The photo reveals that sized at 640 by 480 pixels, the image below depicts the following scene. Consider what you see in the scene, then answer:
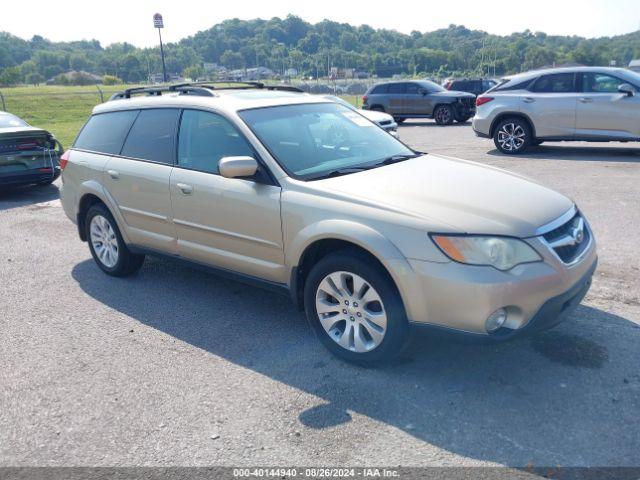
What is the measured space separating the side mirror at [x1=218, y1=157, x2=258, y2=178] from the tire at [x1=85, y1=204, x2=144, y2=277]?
79.5 inches

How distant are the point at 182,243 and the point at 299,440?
2.29m

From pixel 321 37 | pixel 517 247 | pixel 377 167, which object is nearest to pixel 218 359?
pixel 377 167

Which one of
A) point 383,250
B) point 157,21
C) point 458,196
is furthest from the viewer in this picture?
point 157,21

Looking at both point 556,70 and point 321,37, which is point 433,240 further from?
point 321,37

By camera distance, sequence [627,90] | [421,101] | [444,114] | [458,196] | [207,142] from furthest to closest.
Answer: [421,101] → [444,114] → [627,90] → [207,142] → [458,196]

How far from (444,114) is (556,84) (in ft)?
31.8

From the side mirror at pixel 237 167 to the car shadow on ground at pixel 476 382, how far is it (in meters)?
1.23

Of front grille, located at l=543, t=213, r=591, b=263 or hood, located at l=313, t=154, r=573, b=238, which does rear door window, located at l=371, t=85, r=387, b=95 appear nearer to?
hood, located at l=313, t=154, r=573, b=238

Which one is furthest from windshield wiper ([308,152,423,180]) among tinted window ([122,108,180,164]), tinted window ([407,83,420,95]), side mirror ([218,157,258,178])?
tinted window ([407,83,420,95])

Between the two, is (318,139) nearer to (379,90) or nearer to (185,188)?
(185,188)

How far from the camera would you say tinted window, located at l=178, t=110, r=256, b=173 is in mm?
4508

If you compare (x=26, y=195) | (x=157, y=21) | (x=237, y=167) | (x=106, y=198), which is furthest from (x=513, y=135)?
(x=157, y=21)

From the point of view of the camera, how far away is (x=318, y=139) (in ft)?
15.3

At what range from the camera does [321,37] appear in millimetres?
116188
